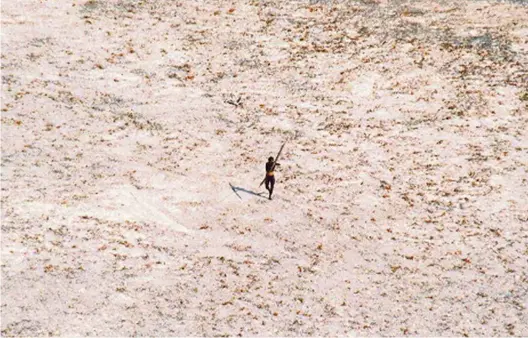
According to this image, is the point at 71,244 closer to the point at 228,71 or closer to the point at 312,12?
the point at 228,71

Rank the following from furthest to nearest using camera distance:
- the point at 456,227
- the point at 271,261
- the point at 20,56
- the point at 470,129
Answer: the point at 20,56 → the point at 470,129 → the point at 456,227 → the point at 271,261

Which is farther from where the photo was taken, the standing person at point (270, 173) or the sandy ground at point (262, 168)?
the standing person at point (270, 173)

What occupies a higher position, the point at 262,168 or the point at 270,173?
the point at 270,173

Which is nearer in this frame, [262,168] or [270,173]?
[270,173]

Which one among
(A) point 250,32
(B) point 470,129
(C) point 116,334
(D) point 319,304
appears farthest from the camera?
(A) point 250,32

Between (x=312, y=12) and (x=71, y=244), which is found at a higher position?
(x=312, y=12)

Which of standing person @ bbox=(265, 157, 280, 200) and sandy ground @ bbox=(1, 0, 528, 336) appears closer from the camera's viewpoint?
sandy ground @ bbox=(1, 0, 528, 336)

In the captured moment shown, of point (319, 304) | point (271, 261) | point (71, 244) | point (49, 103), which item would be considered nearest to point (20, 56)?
point (49, 103)

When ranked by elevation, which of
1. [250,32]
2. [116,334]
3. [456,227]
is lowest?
[116,334]
